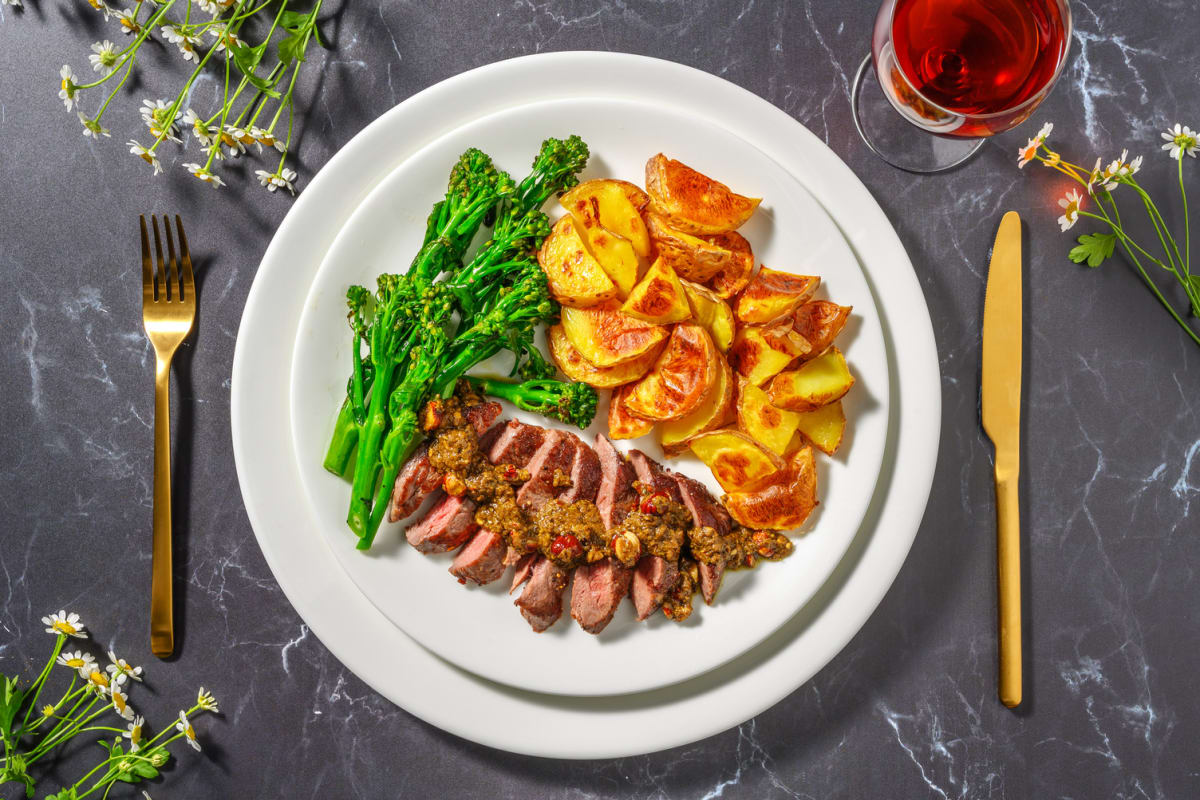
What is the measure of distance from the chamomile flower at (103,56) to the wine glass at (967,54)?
2.69 m

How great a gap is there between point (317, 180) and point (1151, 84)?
3.35m

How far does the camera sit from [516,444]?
8.89ft

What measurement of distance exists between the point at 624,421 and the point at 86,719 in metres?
2.44

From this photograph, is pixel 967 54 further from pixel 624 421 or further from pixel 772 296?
pixel 624 421

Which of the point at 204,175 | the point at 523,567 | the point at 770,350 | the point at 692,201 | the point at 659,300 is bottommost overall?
the point at 523,567

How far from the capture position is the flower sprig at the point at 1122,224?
9.84 feet

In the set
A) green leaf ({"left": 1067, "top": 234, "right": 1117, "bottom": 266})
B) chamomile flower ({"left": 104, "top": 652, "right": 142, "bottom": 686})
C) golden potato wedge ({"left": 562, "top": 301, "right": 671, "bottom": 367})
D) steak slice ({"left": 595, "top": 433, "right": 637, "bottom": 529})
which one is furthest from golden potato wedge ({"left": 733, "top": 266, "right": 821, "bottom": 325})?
chamomile flower ({"left": 104, "top": 652, "right": 142, "bottom": 686})

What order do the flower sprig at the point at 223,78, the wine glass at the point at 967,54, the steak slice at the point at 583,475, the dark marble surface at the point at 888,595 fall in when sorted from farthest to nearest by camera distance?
the dark marble surface at the point at 888,595 < the flower sprig at the point at 223,78 < the steak slice at the point at 583,475 < the wine glass at the point at 967,54

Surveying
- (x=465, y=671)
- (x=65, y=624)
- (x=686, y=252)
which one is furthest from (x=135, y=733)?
(x=686, y=252)

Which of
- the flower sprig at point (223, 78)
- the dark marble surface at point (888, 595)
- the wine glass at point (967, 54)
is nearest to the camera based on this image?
the wine glass at point (967, 54)

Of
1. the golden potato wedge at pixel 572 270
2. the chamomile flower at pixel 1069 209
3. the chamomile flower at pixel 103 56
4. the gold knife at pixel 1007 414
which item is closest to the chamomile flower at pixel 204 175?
the chamomile flower at pixel 103 56

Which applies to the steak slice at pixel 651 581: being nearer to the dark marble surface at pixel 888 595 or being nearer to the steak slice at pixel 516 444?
the steak slice at pixel 516 444

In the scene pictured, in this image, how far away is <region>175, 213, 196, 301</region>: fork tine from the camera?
2.92 metres

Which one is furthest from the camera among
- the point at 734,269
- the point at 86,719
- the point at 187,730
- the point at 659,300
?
the point at 86,719
